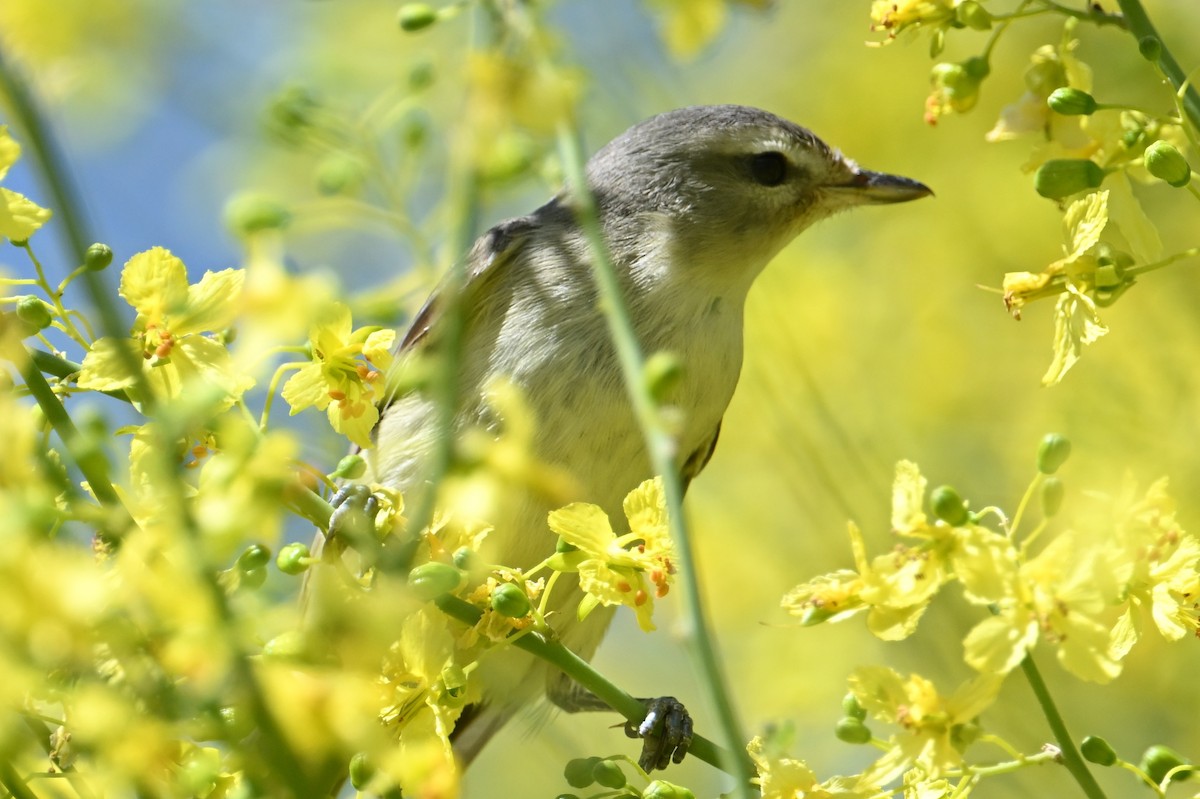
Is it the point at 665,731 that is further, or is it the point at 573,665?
the point at 665,731

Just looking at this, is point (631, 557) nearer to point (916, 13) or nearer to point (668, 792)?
point (668, 792)

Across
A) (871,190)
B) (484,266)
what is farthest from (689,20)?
(871,190)

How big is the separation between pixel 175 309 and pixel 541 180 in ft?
4.70

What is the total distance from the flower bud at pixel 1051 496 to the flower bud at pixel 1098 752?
1.13ft

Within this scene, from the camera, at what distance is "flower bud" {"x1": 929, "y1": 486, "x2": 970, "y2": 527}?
5.41 feet

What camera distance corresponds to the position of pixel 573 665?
185 cm

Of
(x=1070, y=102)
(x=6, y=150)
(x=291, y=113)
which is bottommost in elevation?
(x=291, y=113)

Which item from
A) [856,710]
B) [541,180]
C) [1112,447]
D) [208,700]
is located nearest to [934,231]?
[1112,447]

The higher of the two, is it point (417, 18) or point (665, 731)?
point (417, 18)

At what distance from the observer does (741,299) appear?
4.19 metres

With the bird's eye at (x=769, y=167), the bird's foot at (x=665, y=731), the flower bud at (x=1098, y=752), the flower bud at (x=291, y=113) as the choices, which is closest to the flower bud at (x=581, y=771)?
the flower bud at (x=1098, y=752)

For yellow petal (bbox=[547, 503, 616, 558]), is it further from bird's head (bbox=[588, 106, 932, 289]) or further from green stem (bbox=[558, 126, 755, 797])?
bird's head (bbox=[588, 106, 932, 289])

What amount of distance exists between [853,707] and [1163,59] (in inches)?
42.3

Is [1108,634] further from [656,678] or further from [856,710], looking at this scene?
[656,678]
